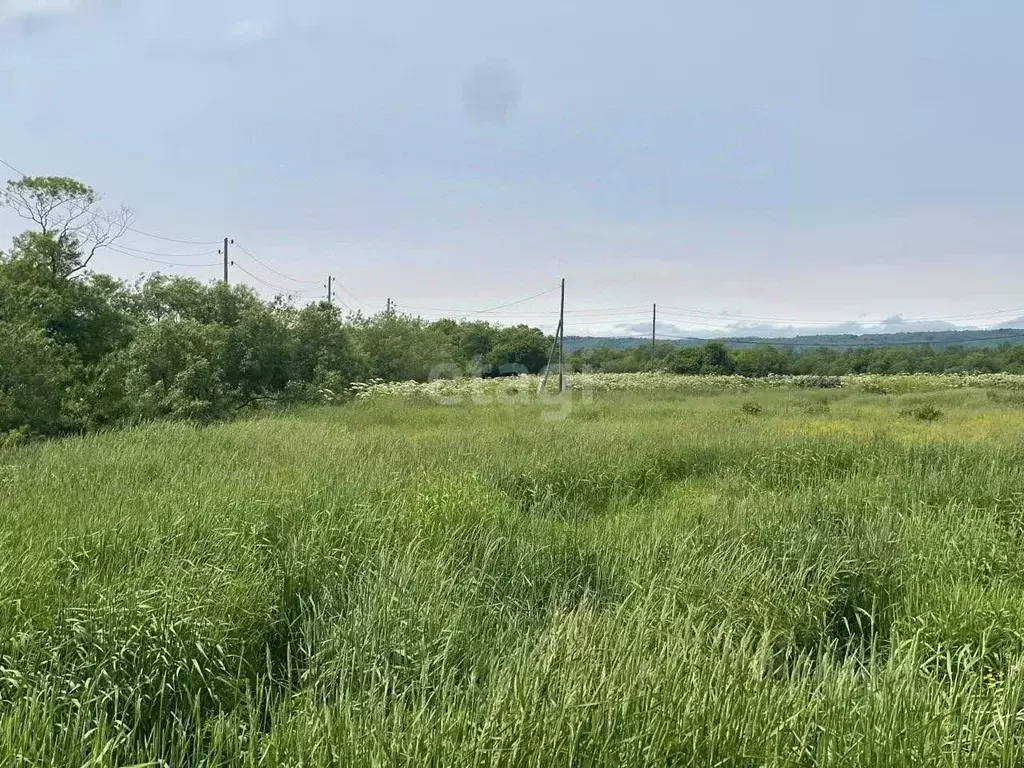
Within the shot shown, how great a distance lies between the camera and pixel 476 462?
7.89m

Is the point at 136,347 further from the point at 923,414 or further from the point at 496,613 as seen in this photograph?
the point at 923,414

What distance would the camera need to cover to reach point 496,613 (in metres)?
3.52

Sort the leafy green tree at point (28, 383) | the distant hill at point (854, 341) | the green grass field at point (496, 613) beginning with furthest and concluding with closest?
1. the distant hill at point (854, 341)
2. the leafy green tree at point (28, 383)
3. the green grass field at point (496, 613)

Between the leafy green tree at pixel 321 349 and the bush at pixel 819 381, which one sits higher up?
the leafy green tree at pixel 321 349

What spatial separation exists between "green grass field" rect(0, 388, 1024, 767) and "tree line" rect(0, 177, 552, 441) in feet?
20.9

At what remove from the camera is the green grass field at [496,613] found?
7.10 feet

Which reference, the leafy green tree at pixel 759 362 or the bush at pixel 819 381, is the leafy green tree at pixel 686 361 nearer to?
the leafy green tree at pixel 759 362

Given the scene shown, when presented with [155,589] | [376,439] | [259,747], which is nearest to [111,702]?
[155,589]

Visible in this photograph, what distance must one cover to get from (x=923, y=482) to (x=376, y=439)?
25.1ft

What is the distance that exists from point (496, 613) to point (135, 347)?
15.2 meters

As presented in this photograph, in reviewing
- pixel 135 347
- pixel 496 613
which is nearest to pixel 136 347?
pixel 135 347

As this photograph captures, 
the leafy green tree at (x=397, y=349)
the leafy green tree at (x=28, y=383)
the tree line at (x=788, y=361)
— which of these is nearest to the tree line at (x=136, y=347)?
the leafy green tree at (x=28, y=383)

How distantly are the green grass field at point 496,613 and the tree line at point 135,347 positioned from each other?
6.38m

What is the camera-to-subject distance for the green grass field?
216 cm
